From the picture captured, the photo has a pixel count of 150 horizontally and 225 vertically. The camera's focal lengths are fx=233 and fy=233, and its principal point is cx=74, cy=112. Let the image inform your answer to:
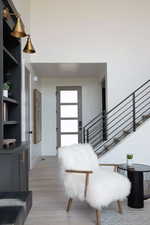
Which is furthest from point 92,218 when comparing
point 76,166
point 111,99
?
point 111,99

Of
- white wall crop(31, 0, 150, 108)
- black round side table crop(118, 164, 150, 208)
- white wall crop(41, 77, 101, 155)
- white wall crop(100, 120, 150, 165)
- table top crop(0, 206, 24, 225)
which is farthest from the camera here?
white wall crop(41, 77, 101, 155)

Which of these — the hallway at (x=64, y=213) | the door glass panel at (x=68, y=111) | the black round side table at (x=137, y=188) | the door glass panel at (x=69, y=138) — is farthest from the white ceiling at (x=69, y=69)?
the black round side table at (x=137, y=188)

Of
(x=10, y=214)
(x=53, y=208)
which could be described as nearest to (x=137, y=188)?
(x=53, y=208)

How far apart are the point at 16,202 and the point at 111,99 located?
430 centimetres

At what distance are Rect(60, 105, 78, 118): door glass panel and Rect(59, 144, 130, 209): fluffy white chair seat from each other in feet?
14.3

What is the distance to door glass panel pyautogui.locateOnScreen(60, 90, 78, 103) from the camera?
25.1ft

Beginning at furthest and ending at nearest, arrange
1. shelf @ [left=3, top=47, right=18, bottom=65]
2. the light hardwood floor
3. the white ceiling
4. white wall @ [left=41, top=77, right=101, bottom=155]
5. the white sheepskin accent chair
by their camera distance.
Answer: white wall @ [left=41, top=77, right=101, bottom=155]
the white ceiling
shelf @ [left=3, top=47, right=18, bottom=65]
the light hardwood floor
the white sheepskin accent chair

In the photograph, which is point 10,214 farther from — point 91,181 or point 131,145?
point 131,145

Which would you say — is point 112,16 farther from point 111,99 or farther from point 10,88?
point 10,88

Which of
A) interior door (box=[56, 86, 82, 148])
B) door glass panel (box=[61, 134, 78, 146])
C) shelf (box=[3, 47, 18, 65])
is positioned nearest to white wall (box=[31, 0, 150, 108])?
interior door (box=[56, 86, 82, 148])

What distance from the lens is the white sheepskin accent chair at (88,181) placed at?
8.55 feet

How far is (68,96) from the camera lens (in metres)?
7.66

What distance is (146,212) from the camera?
2965 mm

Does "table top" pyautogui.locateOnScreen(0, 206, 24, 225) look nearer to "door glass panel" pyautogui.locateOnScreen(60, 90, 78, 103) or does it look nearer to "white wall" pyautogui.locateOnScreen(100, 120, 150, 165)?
"white wall" pyautogui.locateOnScreen(100, 120, 150, 165)
